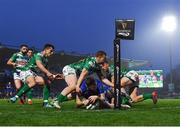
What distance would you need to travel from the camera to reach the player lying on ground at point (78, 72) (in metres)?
11.5

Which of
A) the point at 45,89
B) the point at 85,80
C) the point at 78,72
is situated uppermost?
the point at 78,72

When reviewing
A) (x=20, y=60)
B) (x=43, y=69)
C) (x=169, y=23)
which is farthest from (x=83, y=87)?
(x=169, y=23)

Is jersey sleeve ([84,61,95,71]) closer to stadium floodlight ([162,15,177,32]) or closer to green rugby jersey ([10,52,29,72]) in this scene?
green rugby jersey ([10,52,29,72])

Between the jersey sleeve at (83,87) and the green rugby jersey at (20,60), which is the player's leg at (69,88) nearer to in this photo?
the jersey sleeve at (83,87)

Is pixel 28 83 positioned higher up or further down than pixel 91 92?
higher up

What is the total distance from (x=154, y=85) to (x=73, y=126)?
213 feet

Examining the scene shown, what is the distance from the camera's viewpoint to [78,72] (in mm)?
12844

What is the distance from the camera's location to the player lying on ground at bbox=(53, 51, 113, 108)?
1151cm

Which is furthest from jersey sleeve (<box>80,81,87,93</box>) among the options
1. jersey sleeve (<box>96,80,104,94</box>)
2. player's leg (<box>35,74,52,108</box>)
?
player's leg (<box>35,74,52,108</box>)

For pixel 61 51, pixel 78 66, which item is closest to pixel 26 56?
pixel 78 66

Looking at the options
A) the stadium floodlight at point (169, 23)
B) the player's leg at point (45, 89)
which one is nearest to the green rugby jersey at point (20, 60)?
the player's leg at point (45, 89)

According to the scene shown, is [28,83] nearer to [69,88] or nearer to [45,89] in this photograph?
[45,89]

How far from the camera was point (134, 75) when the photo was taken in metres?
15.0

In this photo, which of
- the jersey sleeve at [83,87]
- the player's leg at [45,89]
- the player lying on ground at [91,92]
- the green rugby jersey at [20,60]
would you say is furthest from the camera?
the green rugby jersey at [20,60]
